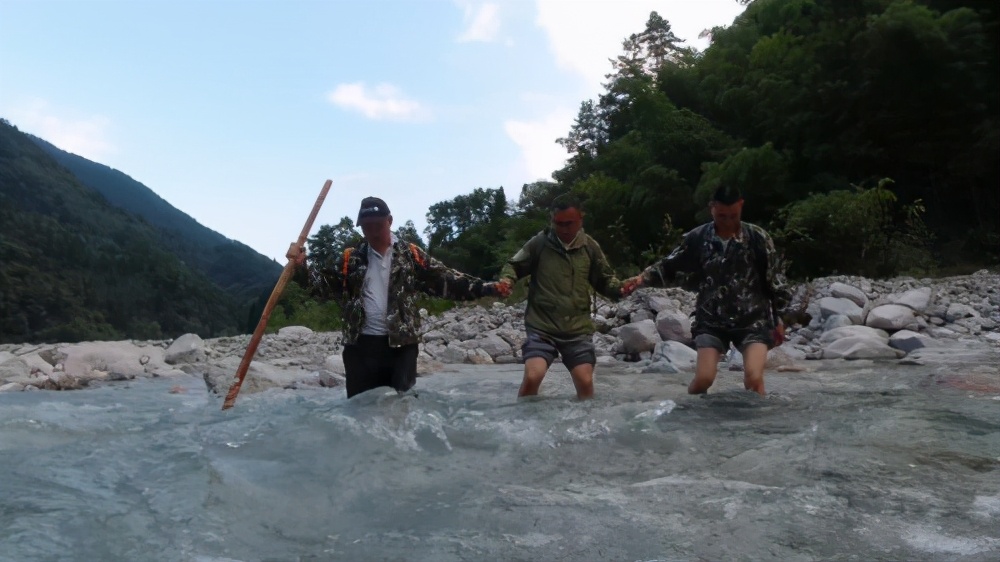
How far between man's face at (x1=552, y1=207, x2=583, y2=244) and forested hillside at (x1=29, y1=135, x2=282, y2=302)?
2568 centimetres

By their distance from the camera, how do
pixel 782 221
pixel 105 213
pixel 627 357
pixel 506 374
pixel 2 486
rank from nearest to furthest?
pixel 2 486 → pixel 506 374 → pixel 627 357 → pixel 782 221 → pixel 105 213

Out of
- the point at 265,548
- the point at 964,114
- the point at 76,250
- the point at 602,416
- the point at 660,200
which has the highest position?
the point at 964,114

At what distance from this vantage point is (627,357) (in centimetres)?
1142

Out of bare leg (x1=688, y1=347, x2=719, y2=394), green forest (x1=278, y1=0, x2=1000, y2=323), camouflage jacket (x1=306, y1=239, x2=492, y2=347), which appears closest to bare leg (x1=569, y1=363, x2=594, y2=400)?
bare leg (x1=688, y1=347, x2=719, y2=394)

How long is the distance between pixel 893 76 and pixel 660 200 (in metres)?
6.84

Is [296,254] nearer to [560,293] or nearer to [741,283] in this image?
[560,293]

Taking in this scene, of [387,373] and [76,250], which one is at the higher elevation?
[76,250]

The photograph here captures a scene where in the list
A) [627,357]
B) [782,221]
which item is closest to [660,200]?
[782,221]

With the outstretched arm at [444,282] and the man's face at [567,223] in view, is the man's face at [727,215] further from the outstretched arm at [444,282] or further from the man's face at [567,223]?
the outstretched arm at [444,282]

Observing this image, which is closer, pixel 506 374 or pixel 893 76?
pixel 506 374

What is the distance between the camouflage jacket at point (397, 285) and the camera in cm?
523

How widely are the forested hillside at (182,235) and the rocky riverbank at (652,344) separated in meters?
16.9

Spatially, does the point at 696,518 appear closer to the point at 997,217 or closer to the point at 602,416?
the point at 602,416

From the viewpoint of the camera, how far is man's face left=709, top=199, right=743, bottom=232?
5469mm
